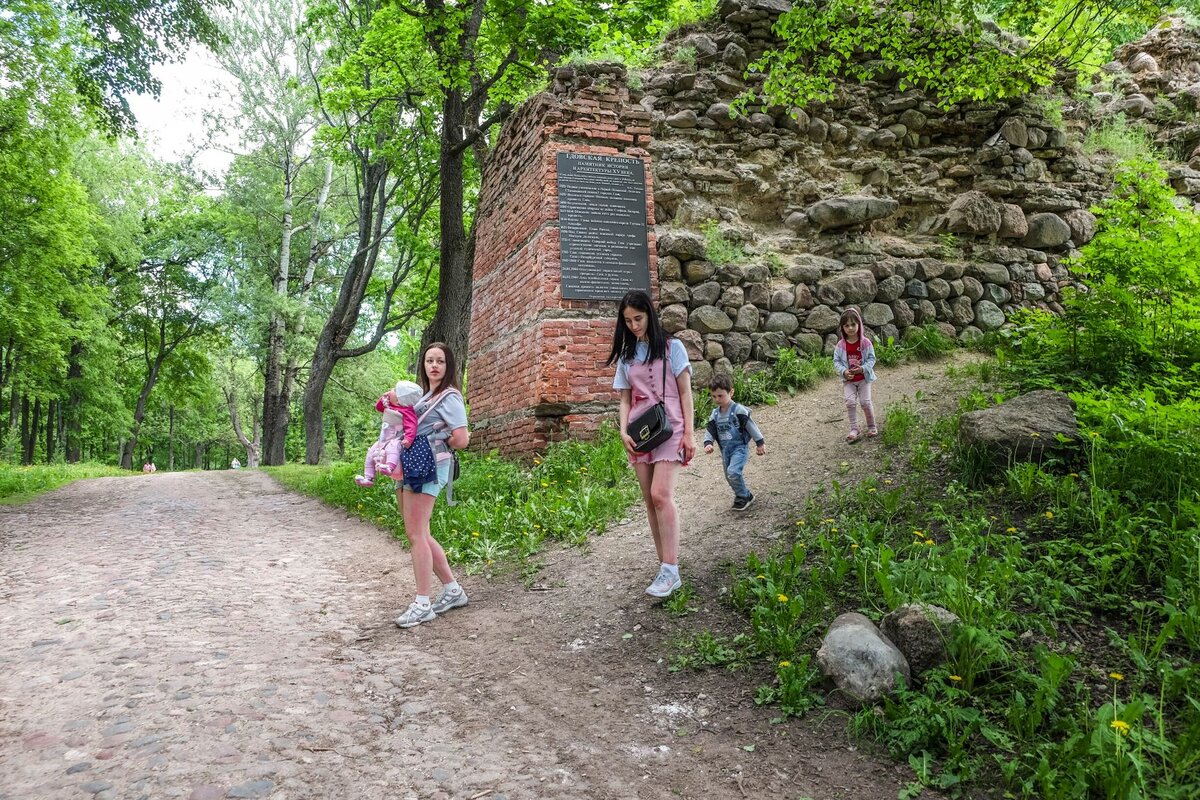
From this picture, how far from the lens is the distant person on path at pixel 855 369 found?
6504 mm

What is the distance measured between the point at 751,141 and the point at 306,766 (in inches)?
380

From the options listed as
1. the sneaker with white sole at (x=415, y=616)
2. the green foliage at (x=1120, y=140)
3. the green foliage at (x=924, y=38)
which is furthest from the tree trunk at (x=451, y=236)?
the green foliage at (x=1120, y=140)

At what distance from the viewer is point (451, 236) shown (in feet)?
35.6

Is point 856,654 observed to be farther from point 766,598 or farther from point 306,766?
point 306,766

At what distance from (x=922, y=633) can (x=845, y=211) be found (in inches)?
318

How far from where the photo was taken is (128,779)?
2.34 m

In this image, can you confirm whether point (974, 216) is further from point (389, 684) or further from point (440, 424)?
point (389, 684)

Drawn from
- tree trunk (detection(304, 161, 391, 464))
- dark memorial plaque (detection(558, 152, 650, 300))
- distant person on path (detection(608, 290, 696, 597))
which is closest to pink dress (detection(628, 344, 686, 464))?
distant person on path (detection(608, 290, 696, 597))

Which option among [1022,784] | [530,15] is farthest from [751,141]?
[1022,784]

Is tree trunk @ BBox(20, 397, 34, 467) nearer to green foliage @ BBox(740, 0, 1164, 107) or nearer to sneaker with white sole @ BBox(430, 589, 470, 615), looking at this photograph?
sneaker with white sole @ BBox(430, 589, 470, 615)

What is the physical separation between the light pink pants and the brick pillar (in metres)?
2.68

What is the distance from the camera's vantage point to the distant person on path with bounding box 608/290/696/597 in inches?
159

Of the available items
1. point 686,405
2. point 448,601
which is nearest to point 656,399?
point 686,405

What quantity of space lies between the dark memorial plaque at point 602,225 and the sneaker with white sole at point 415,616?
4.46 m
